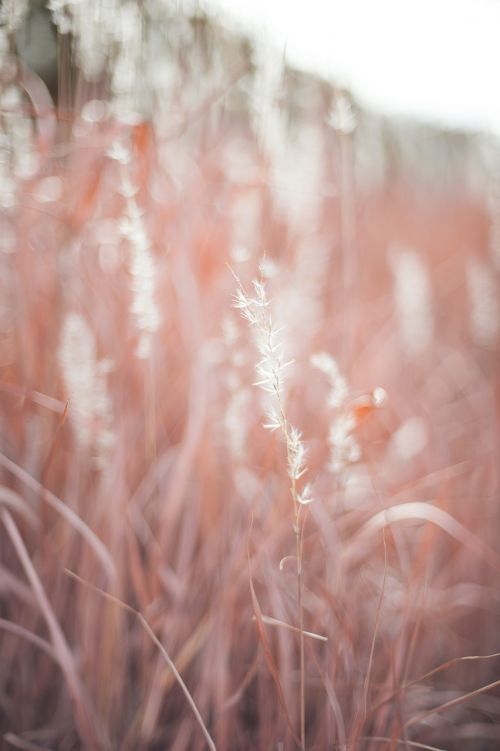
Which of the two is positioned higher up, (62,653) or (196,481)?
(196,481)

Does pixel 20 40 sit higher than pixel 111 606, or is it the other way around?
pixel 20 40

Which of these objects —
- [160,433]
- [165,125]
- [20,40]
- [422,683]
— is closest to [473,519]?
[422,683]

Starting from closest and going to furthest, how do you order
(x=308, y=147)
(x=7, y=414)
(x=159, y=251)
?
1. (x=7, y=414)
2. (x=159, y=251)
3. (x=308, y=147)

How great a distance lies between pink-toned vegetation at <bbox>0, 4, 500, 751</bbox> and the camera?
1.57ft

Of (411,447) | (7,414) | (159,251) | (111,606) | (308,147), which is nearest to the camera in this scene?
(111,606)

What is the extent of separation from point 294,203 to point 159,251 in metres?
0.28

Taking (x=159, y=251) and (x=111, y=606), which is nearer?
(x=111, y=606)

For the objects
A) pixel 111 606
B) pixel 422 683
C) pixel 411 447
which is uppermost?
pixel 411 447

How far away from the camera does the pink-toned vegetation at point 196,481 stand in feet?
1.57

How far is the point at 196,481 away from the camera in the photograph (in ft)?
2.15

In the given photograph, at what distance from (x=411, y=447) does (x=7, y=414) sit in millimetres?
606

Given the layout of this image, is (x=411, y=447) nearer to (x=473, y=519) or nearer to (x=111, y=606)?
(x=473, y=519)

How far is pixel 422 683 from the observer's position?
24.9 inches

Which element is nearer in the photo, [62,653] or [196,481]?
[62,653]
